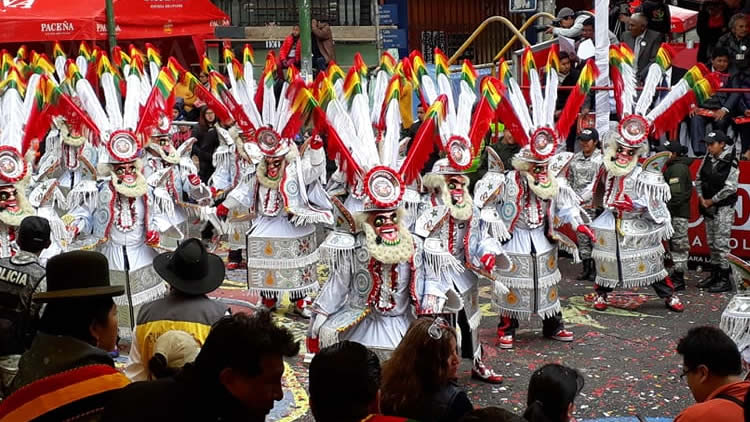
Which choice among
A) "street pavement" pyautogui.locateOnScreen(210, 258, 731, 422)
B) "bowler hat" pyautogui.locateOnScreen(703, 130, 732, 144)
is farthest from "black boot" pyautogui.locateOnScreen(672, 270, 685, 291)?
"bowler hat" pyautogui.locateOnScreen(703, 130, 732, 144)

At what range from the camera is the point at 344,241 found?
6.80 meters

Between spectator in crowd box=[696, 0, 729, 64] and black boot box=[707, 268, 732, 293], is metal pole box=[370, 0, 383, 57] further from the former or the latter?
black boot box=[707, 268, 732, 293]

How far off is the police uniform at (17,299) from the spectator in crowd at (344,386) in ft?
6.57

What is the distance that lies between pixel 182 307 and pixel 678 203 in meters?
7.03

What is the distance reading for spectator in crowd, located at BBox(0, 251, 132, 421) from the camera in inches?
138

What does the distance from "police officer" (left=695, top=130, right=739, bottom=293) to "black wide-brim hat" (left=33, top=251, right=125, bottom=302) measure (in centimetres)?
809

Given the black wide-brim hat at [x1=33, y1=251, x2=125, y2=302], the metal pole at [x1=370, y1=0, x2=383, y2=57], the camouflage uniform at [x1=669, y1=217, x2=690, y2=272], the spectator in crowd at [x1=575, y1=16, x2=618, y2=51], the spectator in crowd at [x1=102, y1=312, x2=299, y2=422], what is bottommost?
the camouflage uniform at [x1=669, y1=217, x2=690, y2=272]

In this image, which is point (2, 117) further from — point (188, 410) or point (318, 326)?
point (188, 410)

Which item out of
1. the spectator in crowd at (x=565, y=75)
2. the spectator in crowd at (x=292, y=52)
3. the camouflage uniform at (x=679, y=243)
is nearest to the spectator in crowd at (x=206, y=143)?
the spectator in crowd at (x=292, y=52)

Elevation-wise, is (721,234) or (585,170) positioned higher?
(585,170)

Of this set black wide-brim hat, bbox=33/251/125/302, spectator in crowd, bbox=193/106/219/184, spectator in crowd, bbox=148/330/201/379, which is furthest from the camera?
spectator in crowd, bbox=193/106/219/184

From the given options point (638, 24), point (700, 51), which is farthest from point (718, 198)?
point (700, 51)

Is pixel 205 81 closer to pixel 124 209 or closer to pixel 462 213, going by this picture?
pixel 124 209

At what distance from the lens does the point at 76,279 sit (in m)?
3.71
